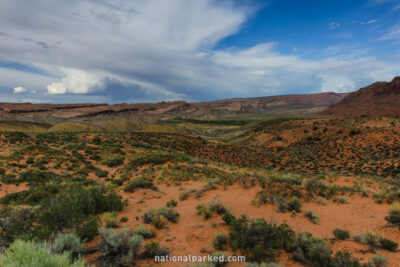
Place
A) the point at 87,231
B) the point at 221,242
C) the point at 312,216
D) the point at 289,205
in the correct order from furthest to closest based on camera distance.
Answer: the point at 289,205
the point at 312,216
the point at 221,242
the point at 87,231

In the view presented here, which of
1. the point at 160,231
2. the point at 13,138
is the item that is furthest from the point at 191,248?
the point at 13,138

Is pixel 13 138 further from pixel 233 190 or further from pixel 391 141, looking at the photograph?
pixel 391 141

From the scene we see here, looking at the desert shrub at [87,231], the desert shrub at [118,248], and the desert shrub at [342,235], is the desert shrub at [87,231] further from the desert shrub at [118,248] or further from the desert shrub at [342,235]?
the desert shrub at [342,235]

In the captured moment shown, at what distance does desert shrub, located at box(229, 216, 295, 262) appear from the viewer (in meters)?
4.46

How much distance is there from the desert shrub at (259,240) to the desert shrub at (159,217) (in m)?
2.22

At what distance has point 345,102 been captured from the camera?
13938 cm

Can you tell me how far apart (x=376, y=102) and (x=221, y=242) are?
147 meters

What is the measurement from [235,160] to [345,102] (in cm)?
14884

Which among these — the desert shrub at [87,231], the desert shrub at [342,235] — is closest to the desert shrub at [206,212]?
the desert shrub at [87,231]

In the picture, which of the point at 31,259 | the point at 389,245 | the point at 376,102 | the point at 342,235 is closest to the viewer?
the point at 31,259

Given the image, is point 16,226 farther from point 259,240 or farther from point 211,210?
point 259,240

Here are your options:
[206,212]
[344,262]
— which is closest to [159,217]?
[206,212]

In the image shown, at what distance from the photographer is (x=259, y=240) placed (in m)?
4.86

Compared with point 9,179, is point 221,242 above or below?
below
